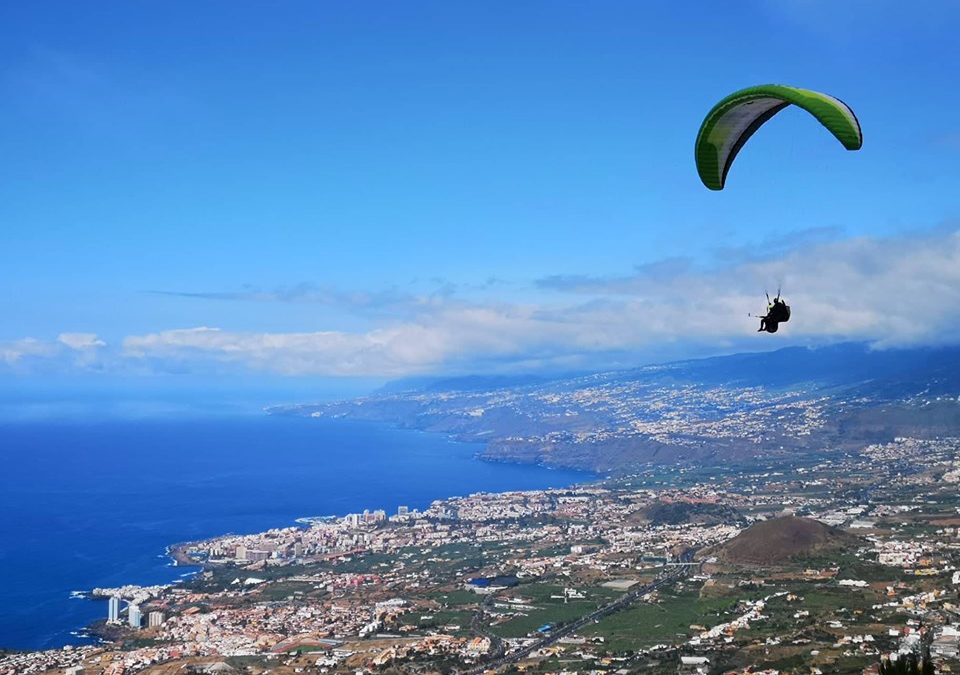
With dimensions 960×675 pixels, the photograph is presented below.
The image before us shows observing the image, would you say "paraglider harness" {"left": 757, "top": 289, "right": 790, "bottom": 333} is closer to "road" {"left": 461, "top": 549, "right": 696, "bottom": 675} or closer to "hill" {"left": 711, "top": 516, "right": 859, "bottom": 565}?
"road" {"left": 461, "top": 549, "right": 696, "bottom": 675}

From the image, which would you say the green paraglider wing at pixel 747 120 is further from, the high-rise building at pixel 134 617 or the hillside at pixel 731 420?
the hillside at pixel 731 420

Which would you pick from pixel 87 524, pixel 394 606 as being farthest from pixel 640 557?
pixel 87 524

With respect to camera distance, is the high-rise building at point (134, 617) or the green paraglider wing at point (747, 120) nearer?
the green paraglider wing at point (747, 120)

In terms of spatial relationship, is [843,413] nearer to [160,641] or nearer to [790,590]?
[790,590]

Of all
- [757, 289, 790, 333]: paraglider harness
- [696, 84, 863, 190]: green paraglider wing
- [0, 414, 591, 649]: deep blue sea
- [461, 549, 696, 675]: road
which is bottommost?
[0, 414, 591, 649]: deep blue sea

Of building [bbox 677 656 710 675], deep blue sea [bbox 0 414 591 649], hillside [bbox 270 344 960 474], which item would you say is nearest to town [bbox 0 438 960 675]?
building [bbox 677 656 710 675]

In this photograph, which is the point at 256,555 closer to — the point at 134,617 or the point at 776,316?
the point at 134,617

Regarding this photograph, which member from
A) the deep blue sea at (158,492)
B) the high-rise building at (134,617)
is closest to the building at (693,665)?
the high-rise building at (134,617)

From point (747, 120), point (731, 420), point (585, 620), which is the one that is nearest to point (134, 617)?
point (585, 620)
